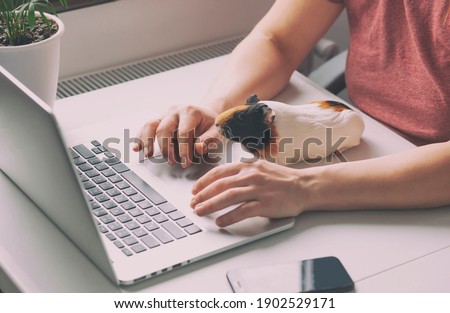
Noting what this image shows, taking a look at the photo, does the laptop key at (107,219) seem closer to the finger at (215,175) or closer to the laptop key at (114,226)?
the laptop key at (114,226)

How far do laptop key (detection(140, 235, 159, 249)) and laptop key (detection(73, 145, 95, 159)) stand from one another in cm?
22

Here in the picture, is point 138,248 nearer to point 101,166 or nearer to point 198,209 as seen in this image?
point 198,209

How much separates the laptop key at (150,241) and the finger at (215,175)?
11cm

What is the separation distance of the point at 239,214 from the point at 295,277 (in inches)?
4.9

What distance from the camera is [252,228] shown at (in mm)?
918

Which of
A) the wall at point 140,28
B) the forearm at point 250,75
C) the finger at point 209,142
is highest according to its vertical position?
the forearm at point 250,75

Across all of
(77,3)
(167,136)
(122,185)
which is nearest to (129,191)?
(122,185)

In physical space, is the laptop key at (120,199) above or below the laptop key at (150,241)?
below

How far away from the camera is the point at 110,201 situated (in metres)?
0.96

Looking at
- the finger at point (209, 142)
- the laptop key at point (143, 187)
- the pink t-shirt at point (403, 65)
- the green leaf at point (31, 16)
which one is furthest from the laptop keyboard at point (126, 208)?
the pink t-shirt at point (403, 65)

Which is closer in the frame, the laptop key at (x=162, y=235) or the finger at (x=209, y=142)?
the laptop key at (x=162, y=235)

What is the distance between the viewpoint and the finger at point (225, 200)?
923 mm
